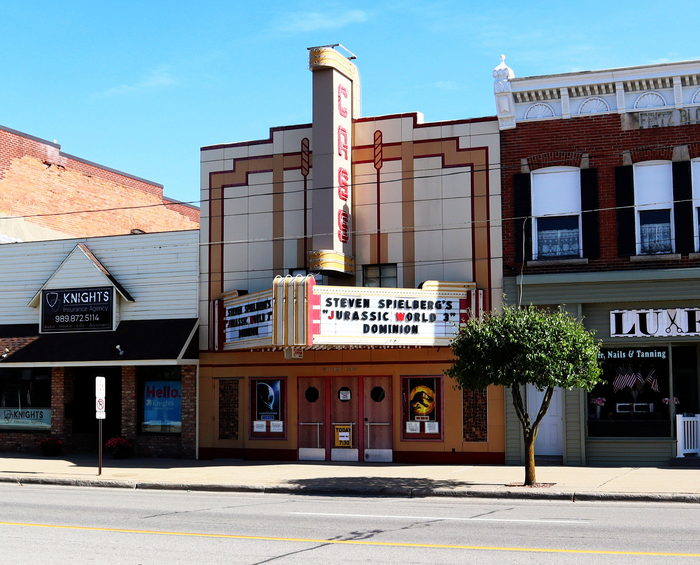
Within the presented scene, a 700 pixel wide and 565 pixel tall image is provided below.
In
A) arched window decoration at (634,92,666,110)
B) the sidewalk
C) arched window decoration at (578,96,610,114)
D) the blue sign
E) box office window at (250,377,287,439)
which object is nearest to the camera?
the sidewalk

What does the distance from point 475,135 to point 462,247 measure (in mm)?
3182

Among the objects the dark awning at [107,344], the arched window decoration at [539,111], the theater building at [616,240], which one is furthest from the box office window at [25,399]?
the arched window decoration at [539,111]

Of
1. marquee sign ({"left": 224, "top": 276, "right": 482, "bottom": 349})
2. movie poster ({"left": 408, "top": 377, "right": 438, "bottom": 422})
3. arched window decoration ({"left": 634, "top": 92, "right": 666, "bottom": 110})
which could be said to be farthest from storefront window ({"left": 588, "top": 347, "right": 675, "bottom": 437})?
arched window decoration ({"left": 634, "top": 92, "right": 666, "bottom": 110})

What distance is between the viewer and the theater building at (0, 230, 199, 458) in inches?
1118

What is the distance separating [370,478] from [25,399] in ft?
47.7

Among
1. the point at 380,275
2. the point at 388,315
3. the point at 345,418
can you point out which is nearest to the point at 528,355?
the point at 388,315

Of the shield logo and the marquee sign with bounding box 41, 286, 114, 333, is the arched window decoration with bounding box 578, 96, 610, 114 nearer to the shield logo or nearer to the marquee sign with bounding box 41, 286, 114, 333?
the marquee sign with bounding box 41, 286, 114, 333

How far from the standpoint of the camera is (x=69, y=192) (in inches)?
1486

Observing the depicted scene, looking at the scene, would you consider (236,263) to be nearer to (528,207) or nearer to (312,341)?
(312,341)

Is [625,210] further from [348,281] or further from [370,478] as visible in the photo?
[370,478]

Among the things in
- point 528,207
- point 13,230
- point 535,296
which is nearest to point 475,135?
point 528,207

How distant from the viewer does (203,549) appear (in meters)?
12.3

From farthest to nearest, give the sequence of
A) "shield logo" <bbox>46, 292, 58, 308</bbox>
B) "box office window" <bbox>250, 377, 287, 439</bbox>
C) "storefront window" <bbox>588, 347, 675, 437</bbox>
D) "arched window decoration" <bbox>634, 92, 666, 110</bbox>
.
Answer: "shield logo" <bbox>46, 292, 58, 308</bbox>, "box office window" <bbox>250, 377, 287, 439</bbox>, "arched window decoration" <bbox>634, 92, 666, 110</bbox>, "storefront window" <bbox>588, 347, 675, 437</bbox>

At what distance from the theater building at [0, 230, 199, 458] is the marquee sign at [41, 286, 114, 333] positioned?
0.11 ft
